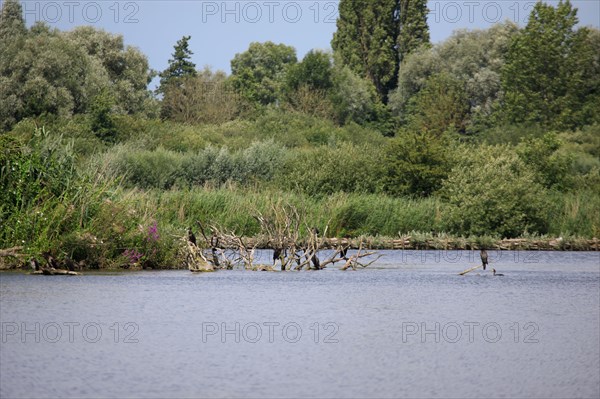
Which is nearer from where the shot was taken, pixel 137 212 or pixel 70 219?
pixel 70 219

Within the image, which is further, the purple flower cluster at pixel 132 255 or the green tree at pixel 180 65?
the green tree at pixel 180 65

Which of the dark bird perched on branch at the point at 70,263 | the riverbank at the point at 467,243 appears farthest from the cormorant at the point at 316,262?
the riverbank at the point at 467,243

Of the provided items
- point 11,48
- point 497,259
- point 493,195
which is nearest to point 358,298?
point 497,259

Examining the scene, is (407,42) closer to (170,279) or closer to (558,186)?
(558,186)

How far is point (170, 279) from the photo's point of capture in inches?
1201

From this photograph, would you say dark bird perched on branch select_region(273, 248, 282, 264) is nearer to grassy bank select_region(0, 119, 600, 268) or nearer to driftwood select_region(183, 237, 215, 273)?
grassy bank select_region(0, 119, 600, 268)

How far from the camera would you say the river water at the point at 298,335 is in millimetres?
16297

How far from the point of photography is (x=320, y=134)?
76938 mm

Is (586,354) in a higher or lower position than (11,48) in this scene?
lower

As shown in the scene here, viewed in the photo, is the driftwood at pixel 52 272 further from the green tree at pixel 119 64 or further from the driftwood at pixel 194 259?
the green tree at pixel 119 64

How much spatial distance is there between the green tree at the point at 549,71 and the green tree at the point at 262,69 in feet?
99.3

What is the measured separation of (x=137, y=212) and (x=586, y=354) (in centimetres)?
1746

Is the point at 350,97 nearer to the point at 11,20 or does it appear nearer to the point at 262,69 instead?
the point at 11,20

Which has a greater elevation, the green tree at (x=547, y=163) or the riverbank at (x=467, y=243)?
the green tree at (x=547, y=163)
